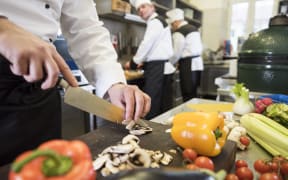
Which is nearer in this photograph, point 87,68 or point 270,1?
point 87,68

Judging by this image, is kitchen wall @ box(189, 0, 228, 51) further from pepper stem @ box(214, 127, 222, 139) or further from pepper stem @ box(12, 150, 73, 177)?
pepper stem @ box(12, 150, 73, 177)

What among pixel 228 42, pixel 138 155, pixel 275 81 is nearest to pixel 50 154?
pixel 138 155

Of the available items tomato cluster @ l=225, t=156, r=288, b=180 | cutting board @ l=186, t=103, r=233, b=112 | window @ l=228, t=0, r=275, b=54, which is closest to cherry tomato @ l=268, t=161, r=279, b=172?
tomato cluster @ l=225, t=156, r=288, b=180

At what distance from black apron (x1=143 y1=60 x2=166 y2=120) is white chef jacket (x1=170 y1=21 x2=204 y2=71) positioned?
26.6 inches

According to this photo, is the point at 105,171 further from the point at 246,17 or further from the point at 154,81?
the point at 246,17

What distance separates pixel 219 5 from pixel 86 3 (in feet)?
14.8

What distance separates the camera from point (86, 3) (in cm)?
80

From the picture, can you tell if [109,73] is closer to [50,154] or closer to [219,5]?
[50,154]

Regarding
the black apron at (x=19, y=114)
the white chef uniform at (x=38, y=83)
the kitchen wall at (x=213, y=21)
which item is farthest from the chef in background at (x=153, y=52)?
the kitchen wall at (x=213, y=21)

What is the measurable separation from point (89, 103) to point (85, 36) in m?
0.31

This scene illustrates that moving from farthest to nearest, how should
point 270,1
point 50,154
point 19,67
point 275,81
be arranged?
1. point 270,1
2. point 275,81
3. point 19,67
4. point 50,154

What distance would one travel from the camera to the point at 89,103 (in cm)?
58

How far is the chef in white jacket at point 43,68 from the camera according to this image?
375 mm

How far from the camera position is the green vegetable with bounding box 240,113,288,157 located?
23.8 inches
